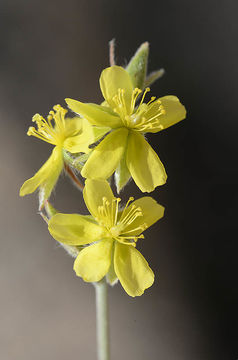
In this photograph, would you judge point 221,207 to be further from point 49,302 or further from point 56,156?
point 56,156

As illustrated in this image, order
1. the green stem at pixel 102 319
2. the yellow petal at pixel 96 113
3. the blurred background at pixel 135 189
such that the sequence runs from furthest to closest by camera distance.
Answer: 1. the blurred background at pixel 135 189
2. the green stem at pixel 102 319
3. the yellow petal at pixel 96 113

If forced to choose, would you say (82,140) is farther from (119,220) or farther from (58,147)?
(119,220)

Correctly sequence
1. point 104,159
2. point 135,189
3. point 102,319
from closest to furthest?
point 104,159 < point 102,319 < point 135,189

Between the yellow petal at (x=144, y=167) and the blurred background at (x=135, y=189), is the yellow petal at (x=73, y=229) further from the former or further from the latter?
the blurred background at (x=135, y=189)

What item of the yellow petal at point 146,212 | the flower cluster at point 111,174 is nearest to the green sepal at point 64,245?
the flower cluster at point 111,174

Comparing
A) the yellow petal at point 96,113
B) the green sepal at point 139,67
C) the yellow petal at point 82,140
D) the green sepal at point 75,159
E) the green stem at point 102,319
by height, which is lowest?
the green stem at point 102,319

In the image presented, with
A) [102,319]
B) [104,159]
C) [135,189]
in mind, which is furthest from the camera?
[135,189]

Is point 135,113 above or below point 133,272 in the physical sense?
above

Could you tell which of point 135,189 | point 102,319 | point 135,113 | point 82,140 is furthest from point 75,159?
point 135,189

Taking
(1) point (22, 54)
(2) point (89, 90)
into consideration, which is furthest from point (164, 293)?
(1) point (22, 54)
